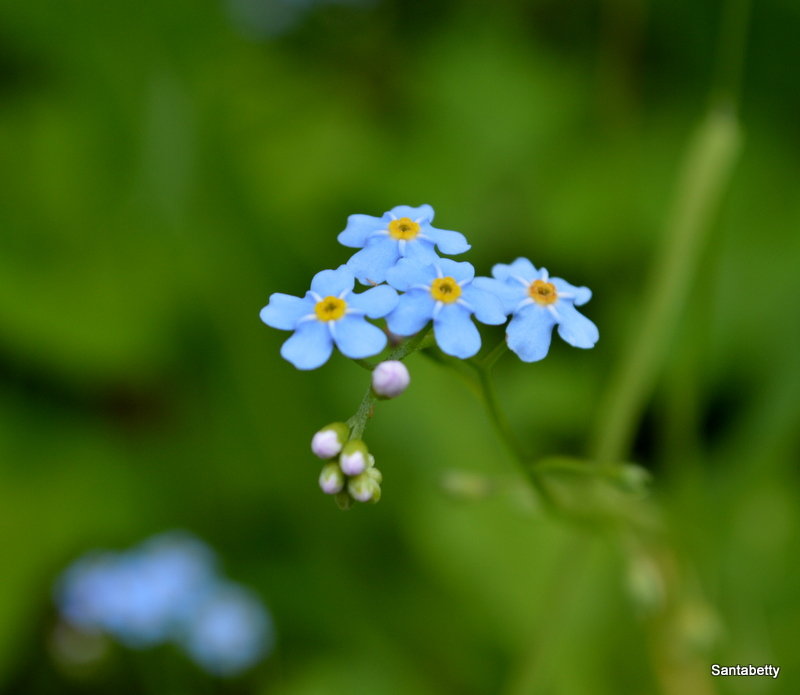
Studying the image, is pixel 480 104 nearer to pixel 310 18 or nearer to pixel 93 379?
pixel 310 18

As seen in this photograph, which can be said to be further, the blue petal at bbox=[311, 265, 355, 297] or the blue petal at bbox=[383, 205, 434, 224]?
the blue petal at bbox=[383, 205, 434, 224]

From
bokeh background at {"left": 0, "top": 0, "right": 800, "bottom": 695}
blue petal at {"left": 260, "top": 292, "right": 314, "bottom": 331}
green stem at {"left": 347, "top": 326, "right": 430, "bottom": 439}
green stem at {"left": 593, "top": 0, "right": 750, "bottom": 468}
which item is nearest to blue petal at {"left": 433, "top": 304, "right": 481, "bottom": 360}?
green stem at {"left": 347, "top": 326, "right": 430, "bottom": 439}

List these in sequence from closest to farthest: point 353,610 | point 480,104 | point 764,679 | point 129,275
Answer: point 764,679 < point 353,610 < point 129,275 < point 480,104

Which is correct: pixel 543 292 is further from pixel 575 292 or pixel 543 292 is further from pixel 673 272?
pixel 673 272

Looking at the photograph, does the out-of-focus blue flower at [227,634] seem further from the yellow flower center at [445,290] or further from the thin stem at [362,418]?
the yellow flower center at [445,290]

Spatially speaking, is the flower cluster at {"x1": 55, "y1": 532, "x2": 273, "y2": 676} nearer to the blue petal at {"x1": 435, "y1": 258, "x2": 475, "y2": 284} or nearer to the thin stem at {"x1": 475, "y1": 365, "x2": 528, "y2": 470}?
the thin stem at {"x1": 475, "y1": 365, "x2": 528, "y2": 470}

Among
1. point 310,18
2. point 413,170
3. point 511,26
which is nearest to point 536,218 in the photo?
point 413,170

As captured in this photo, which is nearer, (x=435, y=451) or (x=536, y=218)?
(x=435, y=451)
